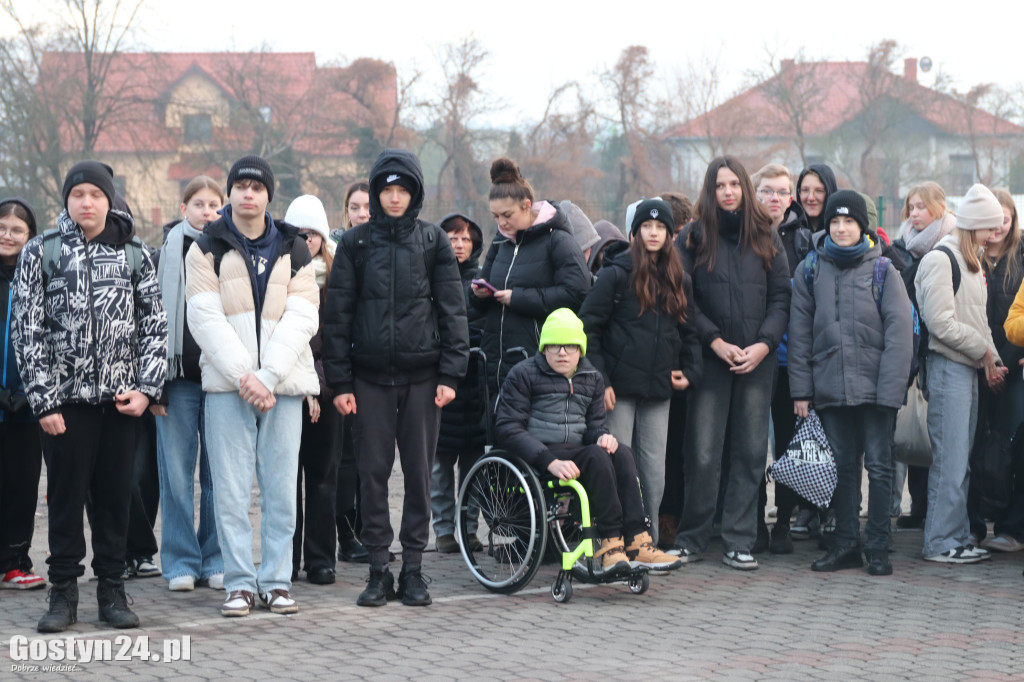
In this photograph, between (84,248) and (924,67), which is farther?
(924,67)

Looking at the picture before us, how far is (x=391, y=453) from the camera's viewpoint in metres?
6.41

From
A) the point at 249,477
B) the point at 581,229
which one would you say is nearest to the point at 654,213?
the point at 581,229

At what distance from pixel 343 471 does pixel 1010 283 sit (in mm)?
4635

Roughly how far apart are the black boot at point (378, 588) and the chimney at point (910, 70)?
47.8 metres

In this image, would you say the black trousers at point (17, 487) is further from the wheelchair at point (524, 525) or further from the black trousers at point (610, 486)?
the black trousers at point (610, 486)

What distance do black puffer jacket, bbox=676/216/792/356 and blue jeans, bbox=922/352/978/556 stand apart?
1189 mm

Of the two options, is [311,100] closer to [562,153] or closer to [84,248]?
[562,153]

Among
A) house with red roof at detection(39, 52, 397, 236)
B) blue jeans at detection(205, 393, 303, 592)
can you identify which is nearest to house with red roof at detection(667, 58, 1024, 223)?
house with red roof at detection(39, 52, 397, 236)

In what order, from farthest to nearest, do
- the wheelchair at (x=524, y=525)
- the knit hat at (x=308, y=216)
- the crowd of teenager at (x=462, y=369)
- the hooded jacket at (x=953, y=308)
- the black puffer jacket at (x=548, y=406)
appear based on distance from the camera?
the hooded jacket at (x=953, y=308) < the knit hat at (x=308, y=216) < the black puffer jacket at (x=548, y=406) < the wheelchair at (x=524, y=525) < the crowd of teenager at (x=462, y=369)

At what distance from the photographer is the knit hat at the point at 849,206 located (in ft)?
23.1

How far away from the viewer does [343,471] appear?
7461 millimetres

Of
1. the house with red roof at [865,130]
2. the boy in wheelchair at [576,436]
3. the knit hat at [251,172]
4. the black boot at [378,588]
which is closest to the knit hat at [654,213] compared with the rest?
the boy in wheelchair at [576,436]

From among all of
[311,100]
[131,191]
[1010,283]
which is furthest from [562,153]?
[1010,283]

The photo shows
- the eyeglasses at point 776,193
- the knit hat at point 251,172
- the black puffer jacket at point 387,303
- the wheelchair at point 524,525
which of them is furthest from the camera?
the eyeglasses at point 776,193
